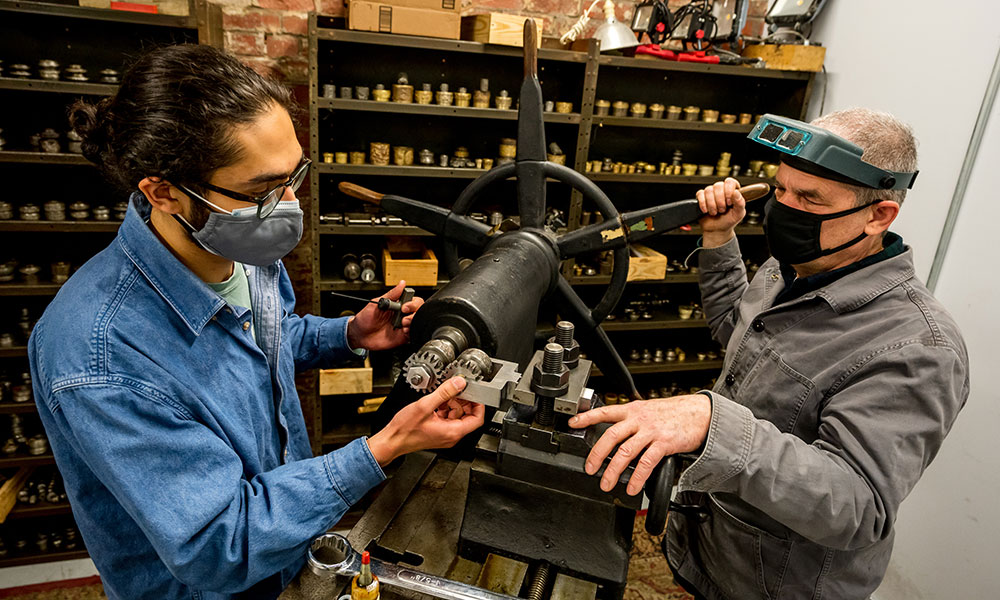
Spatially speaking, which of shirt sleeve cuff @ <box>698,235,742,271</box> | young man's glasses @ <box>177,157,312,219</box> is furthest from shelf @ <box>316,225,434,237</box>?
young man's glasses @ <box>177,157,312,219</box>

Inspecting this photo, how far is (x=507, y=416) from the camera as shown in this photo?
0.98m

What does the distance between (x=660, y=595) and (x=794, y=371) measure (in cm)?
173

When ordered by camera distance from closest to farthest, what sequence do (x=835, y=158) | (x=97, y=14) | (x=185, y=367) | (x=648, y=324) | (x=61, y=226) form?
(x=185, y=367) → (x=835, y=158) → (x=97, y=14) → (x=61, y=226) → (x=648, y=324)

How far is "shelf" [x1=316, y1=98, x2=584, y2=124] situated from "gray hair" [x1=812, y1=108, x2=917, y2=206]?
144 centimetres

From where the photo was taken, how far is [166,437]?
0.93 meters

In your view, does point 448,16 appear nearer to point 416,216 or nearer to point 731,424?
point 416,216

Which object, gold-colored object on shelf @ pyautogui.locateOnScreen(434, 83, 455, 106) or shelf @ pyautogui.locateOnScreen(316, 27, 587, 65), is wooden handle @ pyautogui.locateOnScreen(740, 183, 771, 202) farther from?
gold-colored object on shelf @ pyautogui.locateOnScreen(434, 83, 455, 106)

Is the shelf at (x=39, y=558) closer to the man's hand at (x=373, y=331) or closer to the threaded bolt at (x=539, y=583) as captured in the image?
the man's hand at (x=373, y=331)

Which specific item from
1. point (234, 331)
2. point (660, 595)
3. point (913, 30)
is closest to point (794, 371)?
point (234, 331)

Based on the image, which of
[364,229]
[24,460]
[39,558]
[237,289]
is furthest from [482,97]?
[39,558]

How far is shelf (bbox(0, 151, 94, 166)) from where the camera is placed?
83.1 inches

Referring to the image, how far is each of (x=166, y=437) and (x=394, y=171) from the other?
173 centimetres

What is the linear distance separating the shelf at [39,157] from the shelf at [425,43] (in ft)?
3.33

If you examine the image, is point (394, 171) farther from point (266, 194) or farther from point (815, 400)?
point (815, 400)
